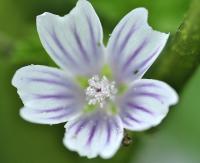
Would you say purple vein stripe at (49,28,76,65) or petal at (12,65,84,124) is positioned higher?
purple vein stripe at (49,28,76,65)

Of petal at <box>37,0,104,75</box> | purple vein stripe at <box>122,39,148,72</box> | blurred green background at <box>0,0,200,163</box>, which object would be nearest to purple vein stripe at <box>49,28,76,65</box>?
petal at <box>37,0,104,75</box>

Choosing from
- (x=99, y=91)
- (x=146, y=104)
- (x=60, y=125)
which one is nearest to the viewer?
(x=146, y=104)

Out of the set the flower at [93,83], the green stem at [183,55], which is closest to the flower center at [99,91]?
the flower at [93,83]

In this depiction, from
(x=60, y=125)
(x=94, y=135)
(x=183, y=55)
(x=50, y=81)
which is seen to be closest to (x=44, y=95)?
(x=50, y=81)

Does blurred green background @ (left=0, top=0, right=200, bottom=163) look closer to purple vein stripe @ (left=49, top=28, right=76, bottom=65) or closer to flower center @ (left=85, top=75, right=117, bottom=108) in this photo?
flower center @ (left=85, top=75, right=117, bottom=108)

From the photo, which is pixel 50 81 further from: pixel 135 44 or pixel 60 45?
pixel 135 44

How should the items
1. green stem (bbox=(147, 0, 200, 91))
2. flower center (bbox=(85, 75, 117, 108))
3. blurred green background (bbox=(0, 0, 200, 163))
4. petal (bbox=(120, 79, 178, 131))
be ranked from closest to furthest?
petal (bbox=(120, 79, 178, 131)) < green stem (bbox=(147, 0, 200, 91)) < flower center (bbox=(85, 75, 117, 108)) < blurred green background (bbox=(0, 0, 200, 163))
